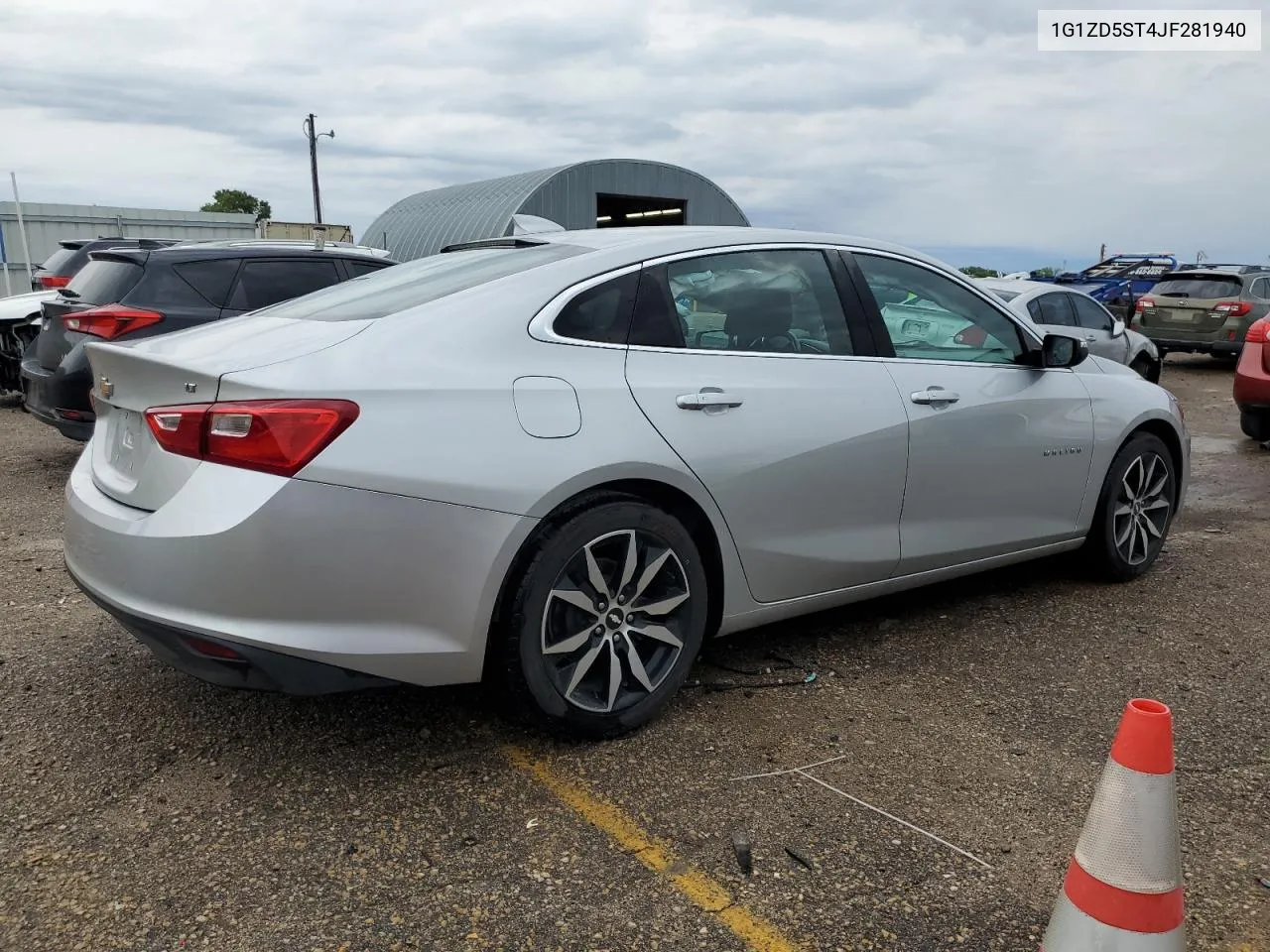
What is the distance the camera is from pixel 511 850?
2621mm

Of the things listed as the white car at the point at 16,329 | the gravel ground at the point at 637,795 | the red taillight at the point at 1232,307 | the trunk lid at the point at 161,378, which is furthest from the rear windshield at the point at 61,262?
the red taillight at the point at 1232,307

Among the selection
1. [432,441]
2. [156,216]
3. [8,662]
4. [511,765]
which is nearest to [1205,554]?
[511,765]

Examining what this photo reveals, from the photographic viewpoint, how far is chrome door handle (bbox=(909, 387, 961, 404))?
381cm

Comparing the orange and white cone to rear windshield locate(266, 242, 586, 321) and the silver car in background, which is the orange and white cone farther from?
the silver car in background

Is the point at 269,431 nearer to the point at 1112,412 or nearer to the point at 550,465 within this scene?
the point at 550,465

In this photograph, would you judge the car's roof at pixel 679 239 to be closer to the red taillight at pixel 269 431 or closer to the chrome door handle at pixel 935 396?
the chrome door handle at pixel 935 396

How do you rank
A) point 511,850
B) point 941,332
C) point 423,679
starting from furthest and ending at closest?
point 941,332, point 423,679, point 511,850

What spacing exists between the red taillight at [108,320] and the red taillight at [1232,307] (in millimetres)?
14398

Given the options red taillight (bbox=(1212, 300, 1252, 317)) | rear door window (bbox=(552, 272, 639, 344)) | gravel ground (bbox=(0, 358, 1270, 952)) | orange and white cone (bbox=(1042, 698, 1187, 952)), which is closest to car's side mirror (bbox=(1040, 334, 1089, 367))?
gravel ground (bbox=(0, 358, 1270, 952))

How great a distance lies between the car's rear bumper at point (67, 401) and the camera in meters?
6.32

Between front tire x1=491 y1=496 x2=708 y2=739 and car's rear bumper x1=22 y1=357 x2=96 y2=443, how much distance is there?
449 cm

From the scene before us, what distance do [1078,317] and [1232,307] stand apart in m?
5.43

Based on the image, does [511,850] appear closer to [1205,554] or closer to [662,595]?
[662,595]

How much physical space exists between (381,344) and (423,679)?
0.89 m
